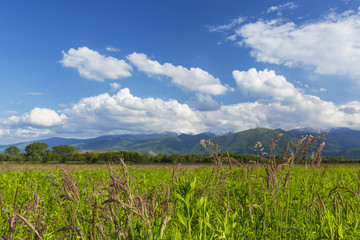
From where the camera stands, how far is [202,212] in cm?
182

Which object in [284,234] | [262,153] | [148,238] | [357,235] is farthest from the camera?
[262,153]

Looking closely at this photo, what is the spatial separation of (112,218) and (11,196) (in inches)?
304

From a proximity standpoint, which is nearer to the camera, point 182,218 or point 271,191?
point 182,218

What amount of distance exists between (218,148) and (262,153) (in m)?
0.97

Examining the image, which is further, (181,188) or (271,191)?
(271,191)

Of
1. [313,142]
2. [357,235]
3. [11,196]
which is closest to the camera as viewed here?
[357,235]

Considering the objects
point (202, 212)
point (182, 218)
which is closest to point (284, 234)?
point (202, 212)

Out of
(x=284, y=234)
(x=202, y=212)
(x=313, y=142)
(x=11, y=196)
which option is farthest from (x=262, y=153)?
(x=11, y=196)

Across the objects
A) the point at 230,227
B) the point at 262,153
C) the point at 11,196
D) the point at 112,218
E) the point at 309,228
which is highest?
the point at 262,153

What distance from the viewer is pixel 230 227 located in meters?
2.06

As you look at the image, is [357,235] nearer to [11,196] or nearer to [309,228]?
[309,228]

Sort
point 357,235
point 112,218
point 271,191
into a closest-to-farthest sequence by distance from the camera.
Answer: point 112,218 → point 357,235 → point 271,191

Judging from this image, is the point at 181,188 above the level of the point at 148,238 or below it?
above

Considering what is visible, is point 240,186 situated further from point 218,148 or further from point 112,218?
point 112,218
